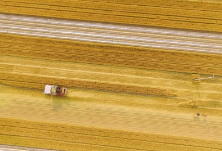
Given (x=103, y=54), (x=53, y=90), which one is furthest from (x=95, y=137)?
(x=103, y=54)

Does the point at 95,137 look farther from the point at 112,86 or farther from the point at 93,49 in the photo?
the point at 93,49

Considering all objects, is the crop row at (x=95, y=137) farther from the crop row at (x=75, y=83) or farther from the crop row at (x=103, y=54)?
the crop row at (x=103, y=54)

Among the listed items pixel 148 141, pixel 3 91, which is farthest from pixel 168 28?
pixel 3 91

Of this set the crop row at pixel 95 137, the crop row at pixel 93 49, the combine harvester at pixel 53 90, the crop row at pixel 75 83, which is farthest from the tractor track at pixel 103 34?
the crop row at pixel 95 137

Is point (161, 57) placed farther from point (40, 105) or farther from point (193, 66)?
point (40, 105)

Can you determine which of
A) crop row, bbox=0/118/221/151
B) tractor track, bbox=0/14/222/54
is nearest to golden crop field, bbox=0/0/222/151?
crop row, bbox=0/118/221/151
